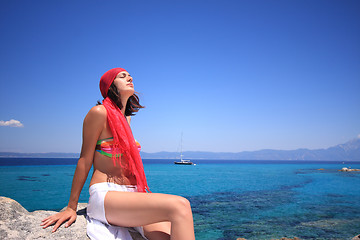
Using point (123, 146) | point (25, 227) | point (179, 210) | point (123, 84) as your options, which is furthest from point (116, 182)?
point (123, 84)

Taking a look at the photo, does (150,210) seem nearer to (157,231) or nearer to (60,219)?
(157,231)

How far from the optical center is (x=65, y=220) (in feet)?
8.52

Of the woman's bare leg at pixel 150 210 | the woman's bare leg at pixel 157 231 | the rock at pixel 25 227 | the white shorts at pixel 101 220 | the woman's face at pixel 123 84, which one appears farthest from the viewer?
the woman's face at pixel 123 84

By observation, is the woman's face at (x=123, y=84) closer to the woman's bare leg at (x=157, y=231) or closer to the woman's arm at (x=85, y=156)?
the woman's arm at (x=85, y=156)

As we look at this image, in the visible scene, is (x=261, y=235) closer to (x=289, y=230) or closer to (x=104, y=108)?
(x=289, y=230)

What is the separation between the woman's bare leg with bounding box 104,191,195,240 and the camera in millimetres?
2121

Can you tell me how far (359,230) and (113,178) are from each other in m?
14.2

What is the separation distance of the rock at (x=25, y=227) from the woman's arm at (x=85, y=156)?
8cm

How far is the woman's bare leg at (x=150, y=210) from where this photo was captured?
2.12 metres

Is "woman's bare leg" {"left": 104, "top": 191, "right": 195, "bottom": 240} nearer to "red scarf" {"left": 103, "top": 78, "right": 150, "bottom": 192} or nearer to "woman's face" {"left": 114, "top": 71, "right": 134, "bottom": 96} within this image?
"red scarf" {"left": 103, "top": 78, "right": 150, "bottom": 192}

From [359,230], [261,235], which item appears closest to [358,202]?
[359,230]

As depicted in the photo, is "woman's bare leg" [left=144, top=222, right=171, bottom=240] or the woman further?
"woman's bare leg" [left=144, top=222, right=171, bottom=240]

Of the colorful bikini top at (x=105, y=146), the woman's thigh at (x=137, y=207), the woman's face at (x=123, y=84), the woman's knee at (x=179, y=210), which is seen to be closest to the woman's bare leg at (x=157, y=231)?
the woman's thigh at (x=137, y=207)

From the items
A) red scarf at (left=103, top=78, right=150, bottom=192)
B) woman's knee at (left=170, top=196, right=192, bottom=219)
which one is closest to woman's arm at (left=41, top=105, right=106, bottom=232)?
red scarf at (left=103, top=78, right=150, bottom=192)
